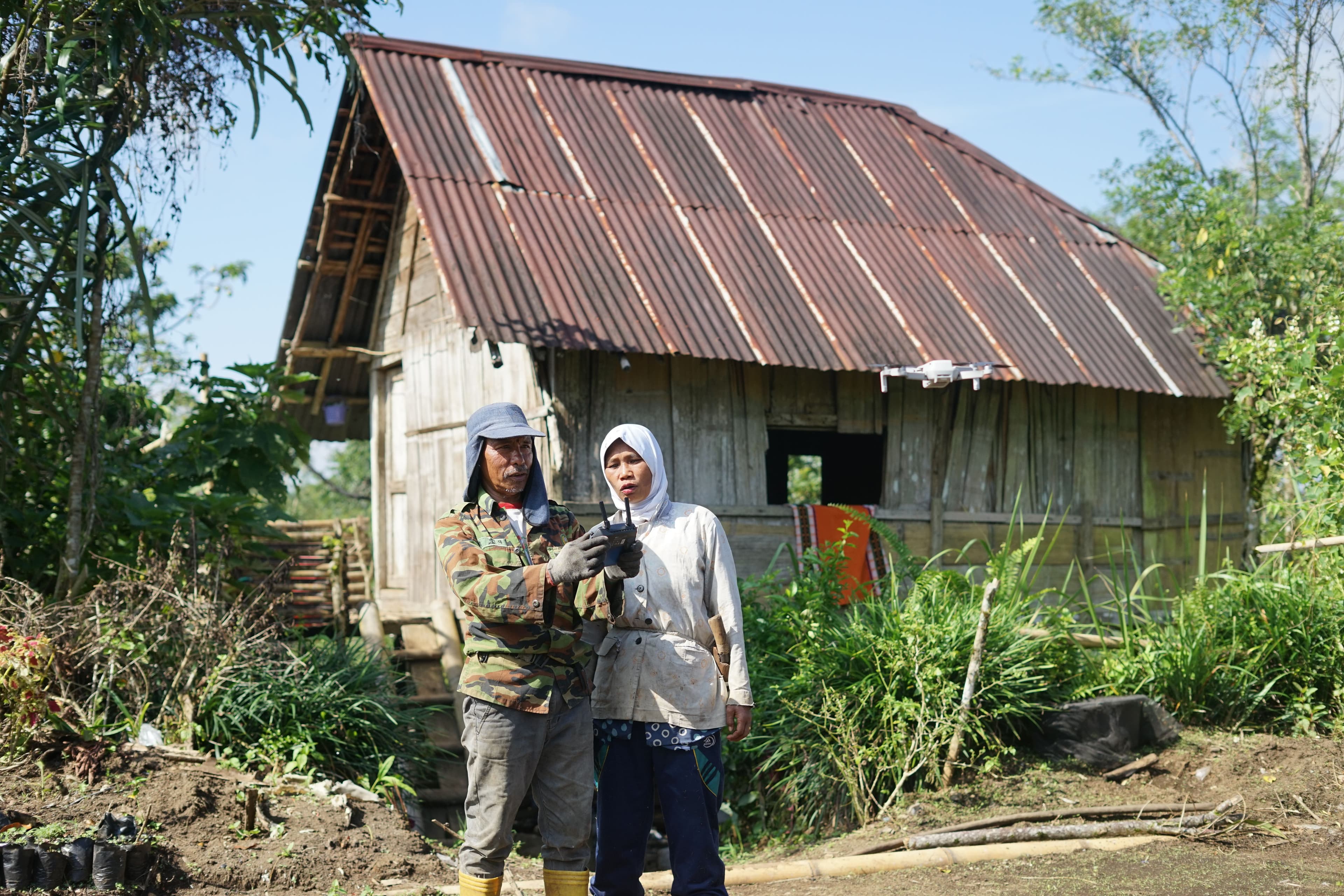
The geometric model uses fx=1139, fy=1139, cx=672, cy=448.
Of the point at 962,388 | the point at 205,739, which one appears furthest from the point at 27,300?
the point at 962,388

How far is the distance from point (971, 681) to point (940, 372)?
8.85 feet

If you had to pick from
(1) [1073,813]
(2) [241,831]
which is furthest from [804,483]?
(2) [241,831]

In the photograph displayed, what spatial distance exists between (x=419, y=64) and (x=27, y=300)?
15.0ft

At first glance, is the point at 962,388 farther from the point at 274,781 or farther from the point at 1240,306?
the point at 274,781

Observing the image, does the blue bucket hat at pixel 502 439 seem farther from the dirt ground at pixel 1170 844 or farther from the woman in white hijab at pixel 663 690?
the dirt ground at pixel 1170 844

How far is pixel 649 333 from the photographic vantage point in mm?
7379

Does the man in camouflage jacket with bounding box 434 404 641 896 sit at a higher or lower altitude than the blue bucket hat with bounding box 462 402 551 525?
lower

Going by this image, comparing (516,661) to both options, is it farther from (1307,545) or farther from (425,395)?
(425,395)

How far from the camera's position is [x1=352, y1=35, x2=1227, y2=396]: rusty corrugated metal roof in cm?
760

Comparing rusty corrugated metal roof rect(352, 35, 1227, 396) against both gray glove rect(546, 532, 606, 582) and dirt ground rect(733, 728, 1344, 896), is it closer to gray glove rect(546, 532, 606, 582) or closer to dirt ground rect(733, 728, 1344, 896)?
dirt ground rect(733, 728, 1344, 896)

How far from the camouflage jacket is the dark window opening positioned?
6.24m

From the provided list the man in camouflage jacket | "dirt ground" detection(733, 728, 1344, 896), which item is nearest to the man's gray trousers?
the man in camouflage jacket

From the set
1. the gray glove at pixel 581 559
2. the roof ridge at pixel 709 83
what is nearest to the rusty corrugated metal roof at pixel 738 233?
the roof ridge at pixel 709 83

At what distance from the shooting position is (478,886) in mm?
3457
